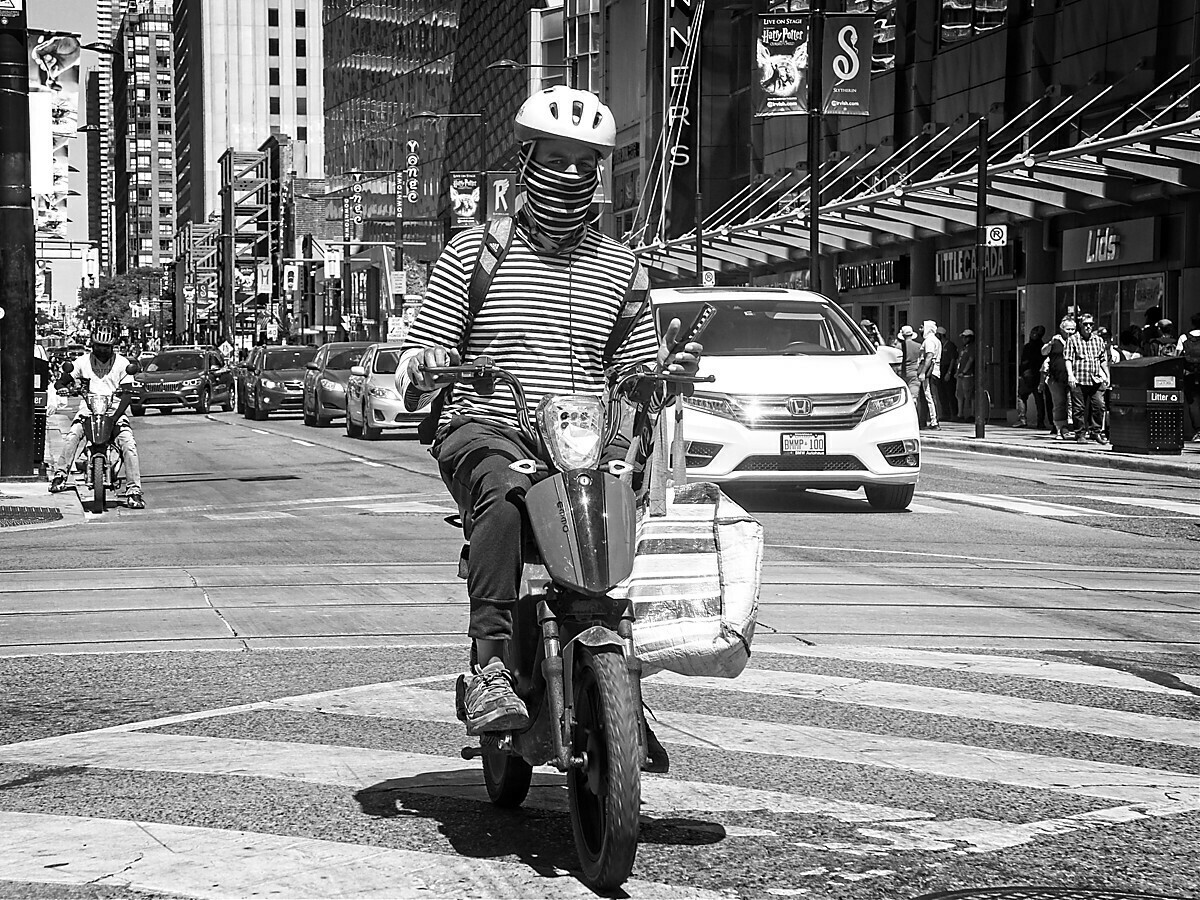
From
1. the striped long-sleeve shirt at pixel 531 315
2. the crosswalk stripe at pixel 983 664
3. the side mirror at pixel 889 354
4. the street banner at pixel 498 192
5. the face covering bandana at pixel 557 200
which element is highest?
the street banner at pixel 498 192

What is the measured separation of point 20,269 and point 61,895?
1702cm

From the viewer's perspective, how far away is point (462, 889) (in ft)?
15.0

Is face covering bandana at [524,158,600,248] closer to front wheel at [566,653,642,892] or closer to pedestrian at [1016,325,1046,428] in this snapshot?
front wheel at [566,653,642,892]

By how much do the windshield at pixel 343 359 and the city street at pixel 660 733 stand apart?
2564 cm

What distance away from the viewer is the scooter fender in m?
4.64

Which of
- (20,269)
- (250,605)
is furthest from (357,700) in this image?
(20,269)

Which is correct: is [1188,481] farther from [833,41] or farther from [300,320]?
A: [300,320]

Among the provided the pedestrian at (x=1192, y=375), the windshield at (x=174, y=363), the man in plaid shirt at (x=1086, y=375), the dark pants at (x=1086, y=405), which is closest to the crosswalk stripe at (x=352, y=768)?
the pedestrian at (x=1192, y=375)

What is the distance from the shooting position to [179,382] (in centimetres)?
4712

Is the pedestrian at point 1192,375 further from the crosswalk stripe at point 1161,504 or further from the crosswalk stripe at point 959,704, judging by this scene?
the crosswalk stripe at point 959,704

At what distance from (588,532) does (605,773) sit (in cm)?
63

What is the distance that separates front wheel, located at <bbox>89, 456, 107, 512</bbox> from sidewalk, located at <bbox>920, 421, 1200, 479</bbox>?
41.6 ft

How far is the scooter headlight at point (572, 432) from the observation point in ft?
15.7

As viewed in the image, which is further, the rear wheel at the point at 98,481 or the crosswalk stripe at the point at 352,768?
the rear wheel at the point at 98,481
